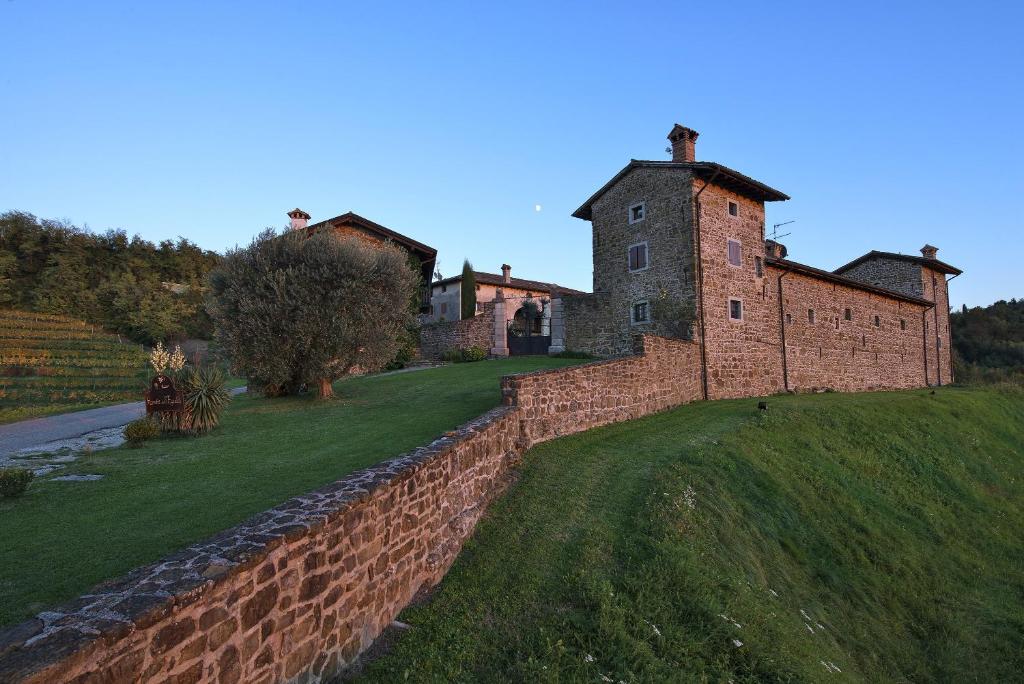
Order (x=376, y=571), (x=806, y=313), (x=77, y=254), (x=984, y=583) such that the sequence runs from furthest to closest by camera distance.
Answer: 1. (x=77, y=254)
2. (x=806, y=313)
3. (x=984, y=583)
4. (x=376, y=571)

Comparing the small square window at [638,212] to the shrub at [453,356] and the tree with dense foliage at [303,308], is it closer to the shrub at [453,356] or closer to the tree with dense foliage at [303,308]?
the shrub at [453,356]

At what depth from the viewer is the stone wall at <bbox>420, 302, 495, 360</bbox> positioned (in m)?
26.8

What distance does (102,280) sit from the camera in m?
40.8

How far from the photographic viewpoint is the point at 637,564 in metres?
6.06

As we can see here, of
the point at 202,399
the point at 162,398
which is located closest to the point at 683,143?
the point at 202,399

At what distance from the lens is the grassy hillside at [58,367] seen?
63.7ft

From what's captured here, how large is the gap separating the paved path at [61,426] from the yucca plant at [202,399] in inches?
131

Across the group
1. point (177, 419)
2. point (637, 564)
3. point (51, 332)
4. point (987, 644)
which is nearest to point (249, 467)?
point (177, 419)

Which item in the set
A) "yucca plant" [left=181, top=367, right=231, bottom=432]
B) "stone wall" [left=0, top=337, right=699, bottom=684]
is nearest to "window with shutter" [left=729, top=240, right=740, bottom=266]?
"stone wall" [left=0, top=337, right=699, bottom=684]

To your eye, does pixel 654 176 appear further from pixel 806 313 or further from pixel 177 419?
pixel 177 419

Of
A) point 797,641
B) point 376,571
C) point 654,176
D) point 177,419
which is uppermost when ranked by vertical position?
point 654,176

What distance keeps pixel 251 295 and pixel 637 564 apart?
43.3ft

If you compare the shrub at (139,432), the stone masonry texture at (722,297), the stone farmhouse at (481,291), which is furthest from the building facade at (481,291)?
the shrub at (139,432)

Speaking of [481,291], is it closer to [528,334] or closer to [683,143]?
[528,334]
